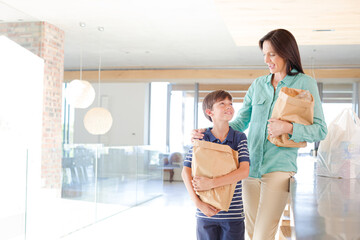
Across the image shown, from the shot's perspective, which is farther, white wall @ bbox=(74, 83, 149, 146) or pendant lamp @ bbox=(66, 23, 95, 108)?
white wall @ bbox=(74, 83, 149, 146)

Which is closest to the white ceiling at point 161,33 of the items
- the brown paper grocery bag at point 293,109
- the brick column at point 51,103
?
the brick column at point 51,103

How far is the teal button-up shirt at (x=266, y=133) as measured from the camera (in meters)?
1.48

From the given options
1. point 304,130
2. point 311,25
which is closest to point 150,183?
point 311,25

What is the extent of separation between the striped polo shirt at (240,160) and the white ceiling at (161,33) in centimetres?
215

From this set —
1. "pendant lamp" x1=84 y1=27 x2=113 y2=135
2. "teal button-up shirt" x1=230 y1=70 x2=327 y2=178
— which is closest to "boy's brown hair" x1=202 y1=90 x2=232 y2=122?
"teal button-up shirt" x1=230 y1=70 x2=327 y2=178

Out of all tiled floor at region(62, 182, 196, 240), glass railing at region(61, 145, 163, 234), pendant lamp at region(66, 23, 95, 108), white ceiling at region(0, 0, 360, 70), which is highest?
white ceiling at region(0, 0, 360, 70)

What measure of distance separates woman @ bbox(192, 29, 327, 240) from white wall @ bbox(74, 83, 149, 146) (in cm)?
862

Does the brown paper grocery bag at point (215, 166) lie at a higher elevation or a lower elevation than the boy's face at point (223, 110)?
lower

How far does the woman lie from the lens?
1.51m

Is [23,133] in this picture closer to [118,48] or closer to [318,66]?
[118,48]

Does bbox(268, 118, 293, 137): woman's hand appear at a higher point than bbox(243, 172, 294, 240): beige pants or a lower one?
higher

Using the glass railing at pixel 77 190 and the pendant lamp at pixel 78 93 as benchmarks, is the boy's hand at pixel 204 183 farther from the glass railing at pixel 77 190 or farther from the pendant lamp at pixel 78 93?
the pendant lamp at pixel 78 93

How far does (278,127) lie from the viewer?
4.77 ft

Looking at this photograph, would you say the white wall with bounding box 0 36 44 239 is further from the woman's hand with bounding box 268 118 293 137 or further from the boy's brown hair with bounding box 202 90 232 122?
the woman's hand with bounding box 268 118 293 137
